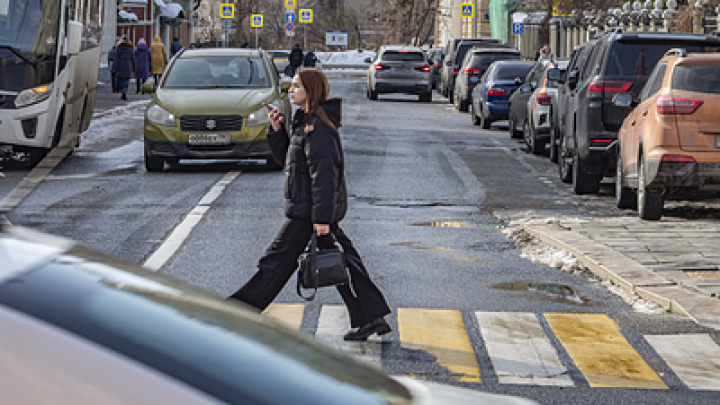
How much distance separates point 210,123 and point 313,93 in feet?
31.4

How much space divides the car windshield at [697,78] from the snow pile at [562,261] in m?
2.15

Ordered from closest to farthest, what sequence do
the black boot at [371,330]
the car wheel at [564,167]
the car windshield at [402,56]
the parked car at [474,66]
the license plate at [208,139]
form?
Answer: the black boot at [371,330], the car wheel at [564,167], the license plate at [208,139], the parked car at [474,66], the car windshield at [402,56]

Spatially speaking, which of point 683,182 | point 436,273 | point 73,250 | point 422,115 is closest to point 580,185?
point 683,182

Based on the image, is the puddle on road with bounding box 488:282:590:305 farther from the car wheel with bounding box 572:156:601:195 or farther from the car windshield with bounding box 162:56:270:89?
the car windshield with bounding box 162:56:270:89

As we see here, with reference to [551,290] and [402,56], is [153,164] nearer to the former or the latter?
[551,290]

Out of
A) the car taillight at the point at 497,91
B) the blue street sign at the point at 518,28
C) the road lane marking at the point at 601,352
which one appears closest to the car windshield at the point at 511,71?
the car taillight at the point at 497,91

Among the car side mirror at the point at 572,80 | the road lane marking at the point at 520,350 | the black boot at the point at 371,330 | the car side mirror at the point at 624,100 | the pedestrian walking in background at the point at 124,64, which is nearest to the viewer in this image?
the road lane marking at the point at 520,350

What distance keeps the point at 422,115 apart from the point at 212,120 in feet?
52.2

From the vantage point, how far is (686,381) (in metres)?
5.88

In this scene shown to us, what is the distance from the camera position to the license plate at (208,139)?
52.3ft

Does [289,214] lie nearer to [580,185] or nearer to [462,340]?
[462,340]

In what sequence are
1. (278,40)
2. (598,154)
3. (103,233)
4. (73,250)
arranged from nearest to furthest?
(73,250) < (103,233) < (598,154) < (278,40)

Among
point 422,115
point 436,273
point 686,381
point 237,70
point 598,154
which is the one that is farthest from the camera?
point 422,115

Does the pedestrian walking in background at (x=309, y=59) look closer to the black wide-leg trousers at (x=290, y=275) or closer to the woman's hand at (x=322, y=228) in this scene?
the black wide-leg trousers at (x=290, y=275)
